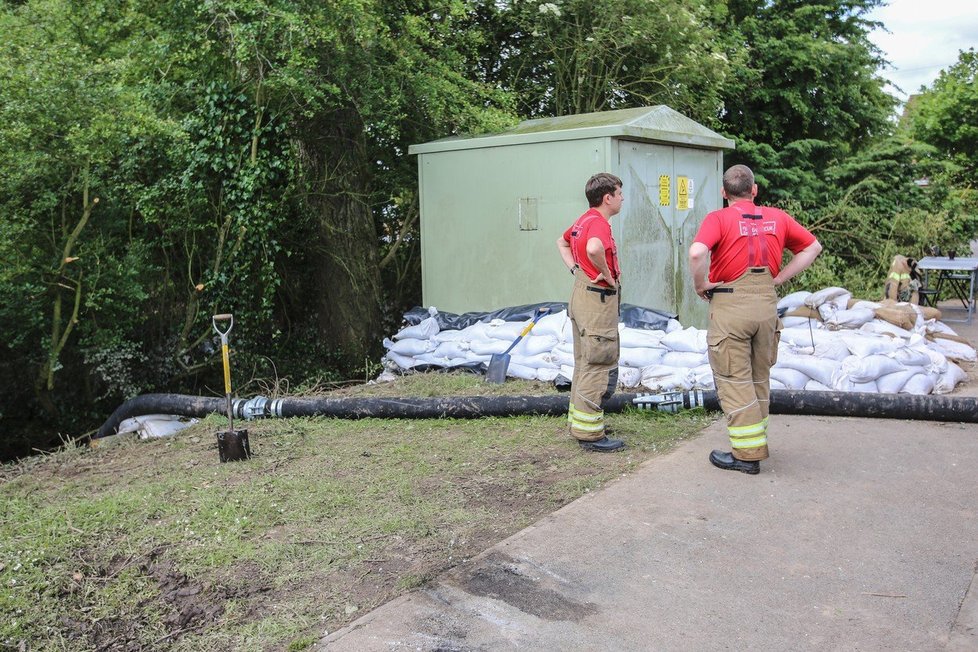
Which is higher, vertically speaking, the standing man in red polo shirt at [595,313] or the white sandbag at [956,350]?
the standing man in red polo shirt at [595,313]

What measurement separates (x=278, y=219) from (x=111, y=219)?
56.3 inches

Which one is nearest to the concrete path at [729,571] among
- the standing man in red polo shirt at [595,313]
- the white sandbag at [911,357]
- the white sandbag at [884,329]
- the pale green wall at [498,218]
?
the standing man in red polo shirt at [595,313]

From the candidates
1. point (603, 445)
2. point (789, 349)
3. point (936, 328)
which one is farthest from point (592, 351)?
point (936, 328)

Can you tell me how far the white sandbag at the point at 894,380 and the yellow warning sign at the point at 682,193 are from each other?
2799 millimetres

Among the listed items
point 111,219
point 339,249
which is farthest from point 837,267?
point 111,219

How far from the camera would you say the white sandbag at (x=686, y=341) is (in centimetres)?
738

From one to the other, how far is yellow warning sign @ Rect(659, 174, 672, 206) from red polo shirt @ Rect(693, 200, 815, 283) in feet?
11.9

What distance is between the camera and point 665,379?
7.12 meters

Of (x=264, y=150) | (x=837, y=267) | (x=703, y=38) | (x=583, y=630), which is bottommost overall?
(x=583, y=630)

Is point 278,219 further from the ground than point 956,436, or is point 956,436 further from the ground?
point 278,219

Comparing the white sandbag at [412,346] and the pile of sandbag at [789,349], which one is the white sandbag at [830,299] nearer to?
→ the pile of sandbag at [789,349]

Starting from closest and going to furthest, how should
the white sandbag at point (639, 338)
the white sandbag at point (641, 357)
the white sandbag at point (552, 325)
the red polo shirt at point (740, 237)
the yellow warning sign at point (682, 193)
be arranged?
the red polo shirt at point (740, 237), the white sandbag at point (641, 357), the white sandbag at point (639, 338), the white sandbag at point (552, 325), the yellow warning sign at point (682, 193)

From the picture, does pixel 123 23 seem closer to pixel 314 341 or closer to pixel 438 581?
pixel 314 341

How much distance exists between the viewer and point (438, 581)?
366 centimetres
